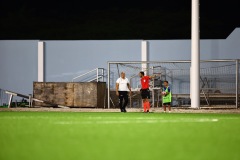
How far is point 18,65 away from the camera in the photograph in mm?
32469

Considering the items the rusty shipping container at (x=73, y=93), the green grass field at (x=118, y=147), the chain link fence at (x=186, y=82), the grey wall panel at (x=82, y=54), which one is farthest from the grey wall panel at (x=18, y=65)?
the green grass field at (x=118, y=147)

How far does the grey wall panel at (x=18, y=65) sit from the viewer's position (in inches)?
1267

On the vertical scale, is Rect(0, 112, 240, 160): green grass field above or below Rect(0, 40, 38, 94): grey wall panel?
below

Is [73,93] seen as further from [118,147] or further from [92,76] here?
[118,147]

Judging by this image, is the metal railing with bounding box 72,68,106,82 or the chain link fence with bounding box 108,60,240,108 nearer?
the chain link fence with bounding box 108,60,240,108

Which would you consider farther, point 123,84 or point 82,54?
point 82,54

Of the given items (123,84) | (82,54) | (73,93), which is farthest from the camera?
(82,54)

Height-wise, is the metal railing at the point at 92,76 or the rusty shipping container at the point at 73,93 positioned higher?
the metal railing at the point at 92,76

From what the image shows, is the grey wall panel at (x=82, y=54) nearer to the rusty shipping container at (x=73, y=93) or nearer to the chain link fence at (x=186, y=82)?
the rusty shipping container at (x=73, y=93)

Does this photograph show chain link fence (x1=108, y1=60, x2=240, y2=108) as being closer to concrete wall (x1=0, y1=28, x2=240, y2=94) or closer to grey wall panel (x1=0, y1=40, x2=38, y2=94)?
concrete wall (x1=0, y1=28, x2=240, y2=94)

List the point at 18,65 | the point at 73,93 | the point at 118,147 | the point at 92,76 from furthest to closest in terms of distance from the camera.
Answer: the point at 18,65
the point at 92,76
the point at 73,93
the point at 118,147

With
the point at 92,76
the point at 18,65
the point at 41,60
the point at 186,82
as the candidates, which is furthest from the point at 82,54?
the point at 186,82

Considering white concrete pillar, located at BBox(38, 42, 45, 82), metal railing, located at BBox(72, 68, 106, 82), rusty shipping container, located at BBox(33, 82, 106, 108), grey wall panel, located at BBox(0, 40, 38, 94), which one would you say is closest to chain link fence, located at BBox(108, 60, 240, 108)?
rusty shipping container, located at BBox(33, 82, 106, 108)

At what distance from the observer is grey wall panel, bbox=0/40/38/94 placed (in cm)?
3219
